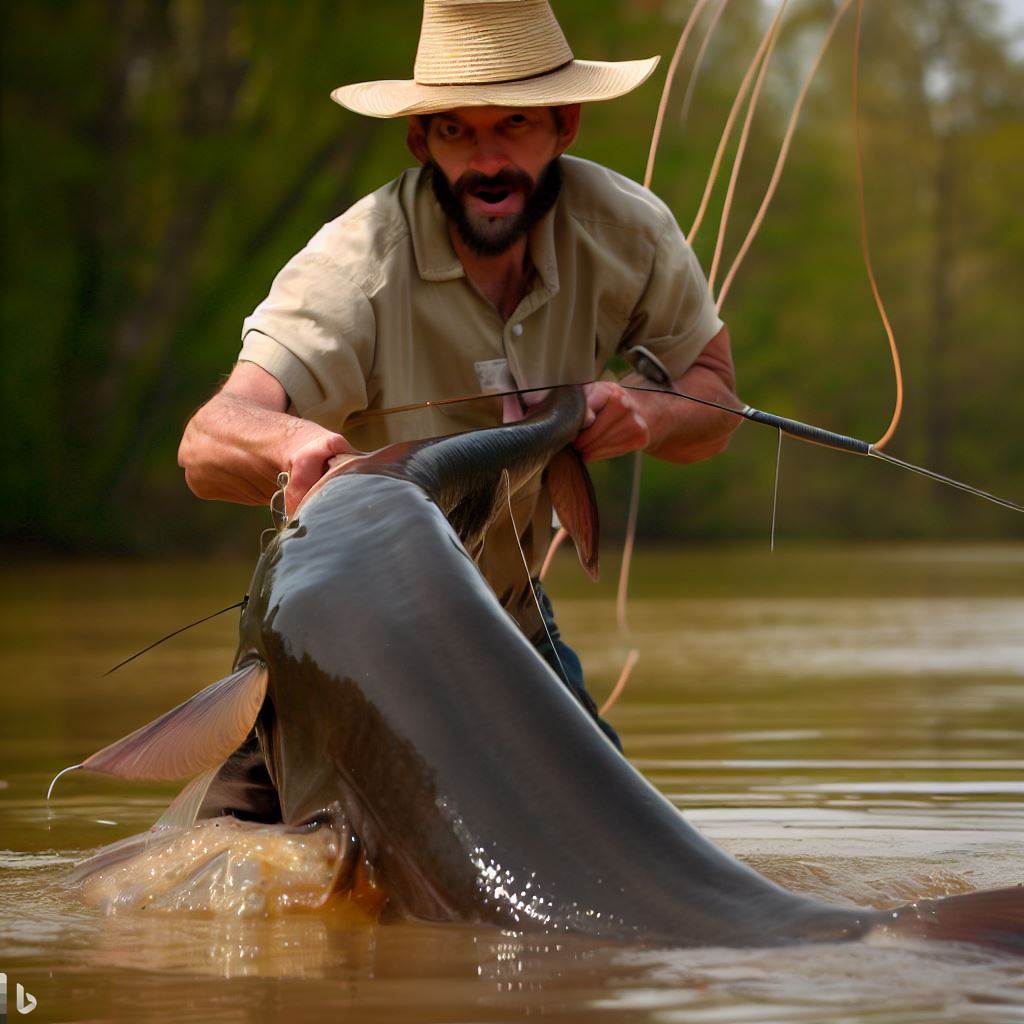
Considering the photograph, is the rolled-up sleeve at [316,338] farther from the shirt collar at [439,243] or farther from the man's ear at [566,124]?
the man's ear at [566,124]

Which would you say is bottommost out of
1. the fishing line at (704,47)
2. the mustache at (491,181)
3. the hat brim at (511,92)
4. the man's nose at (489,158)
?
the mustache at (491,181)

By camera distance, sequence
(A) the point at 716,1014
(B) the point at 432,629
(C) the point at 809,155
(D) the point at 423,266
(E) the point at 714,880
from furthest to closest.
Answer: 1. (C) the point at 809,155
2. (D) the point at 423,266
3. (B) the point at 432,629
4. (E) the point at 714,880
5. (A) the point at 716,1014

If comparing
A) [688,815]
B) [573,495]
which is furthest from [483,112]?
[688,815]

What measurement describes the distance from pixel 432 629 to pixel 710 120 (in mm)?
28687

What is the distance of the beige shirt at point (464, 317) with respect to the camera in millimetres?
3967

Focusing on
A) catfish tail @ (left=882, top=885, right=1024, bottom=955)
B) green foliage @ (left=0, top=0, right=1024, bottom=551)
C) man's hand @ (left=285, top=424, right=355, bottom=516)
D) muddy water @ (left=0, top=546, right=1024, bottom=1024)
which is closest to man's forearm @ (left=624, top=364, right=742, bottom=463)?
muddy water @ (left=0, top=546, right=1024, bottom=1024)

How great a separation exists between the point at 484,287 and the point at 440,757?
172 cm

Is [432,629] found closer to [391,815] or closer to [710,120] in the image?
[391,815]

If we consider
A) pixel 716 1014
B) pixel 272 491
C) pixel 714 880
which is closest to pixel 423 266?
pixel 272 491

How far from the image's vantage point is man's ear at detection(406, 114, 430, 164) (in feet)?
13.7

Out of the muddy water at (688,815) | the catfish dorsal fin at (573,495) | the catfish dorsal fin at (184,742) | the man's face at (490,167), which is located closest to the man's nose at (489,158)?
the man's face at (490,167)

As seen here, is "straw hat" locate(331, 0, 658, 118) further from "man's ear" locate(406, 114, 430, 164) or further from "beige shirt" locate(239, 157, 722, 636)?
"beige shirt" locate(239, 157, 722, 636)

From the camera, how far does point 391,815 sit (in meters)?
2.73

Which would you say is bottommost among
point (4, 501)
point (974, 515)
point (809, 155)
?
point (974, 515)
